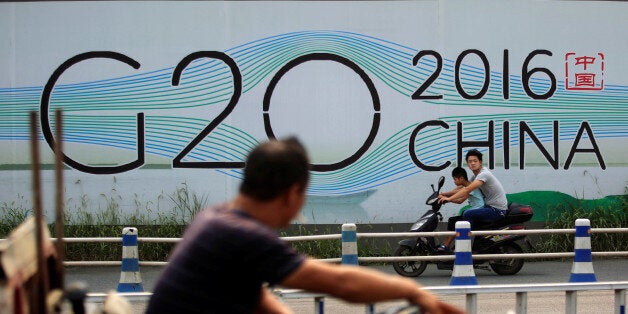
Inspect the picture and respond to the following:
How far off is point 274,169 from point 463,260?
9.10 meters

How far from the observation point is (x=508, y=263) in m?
14.7

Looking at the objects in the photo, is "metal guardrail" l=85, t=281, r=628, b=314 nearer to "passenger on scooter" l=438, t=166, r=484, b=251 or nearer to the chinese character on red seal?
"passenger on scooter" l=438, t=166, r=484, b=251

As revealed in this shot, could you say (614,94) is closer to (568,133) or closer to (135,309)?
(568,133)

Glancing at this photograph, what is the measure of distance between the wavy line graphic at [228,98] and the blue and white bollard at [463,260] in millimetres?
4793

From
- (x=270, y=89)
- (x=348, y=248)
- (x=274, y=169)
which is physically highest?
(x=270, y=89)

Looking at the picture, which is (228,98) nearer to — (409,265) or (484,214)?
(409,265)

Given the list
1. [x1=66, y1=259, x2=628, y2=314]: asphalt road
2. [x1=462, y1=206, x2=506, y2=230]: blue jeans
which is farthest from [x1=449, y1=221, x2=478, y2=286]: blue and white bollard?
[x1=462, y1=206, x2=506, y2=230]: blue jeans

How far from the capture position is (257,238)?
369 centimetres

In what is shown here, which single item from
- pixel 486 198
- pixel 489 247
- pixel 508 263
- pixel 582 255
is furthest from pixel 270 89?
pixel 582 255

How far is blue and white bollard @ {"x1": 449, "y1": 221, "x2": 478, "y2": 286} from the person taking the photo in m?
12.5

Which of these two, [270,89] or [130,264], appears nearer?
[130,264]

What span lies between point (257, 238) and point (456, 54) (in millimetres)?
14028

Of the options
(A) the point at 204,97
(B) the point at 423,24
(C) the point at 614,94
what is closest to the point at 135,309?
(A) the point at 204,97

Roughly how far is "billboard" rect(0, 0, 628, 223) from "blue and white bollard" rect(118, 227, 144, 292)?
495 centimetres
